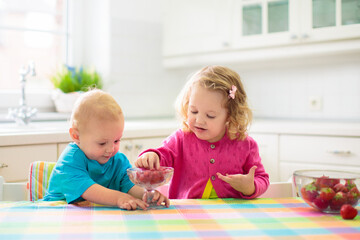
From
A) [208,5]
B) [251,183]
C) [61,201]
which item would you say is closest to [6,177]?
[61,201]

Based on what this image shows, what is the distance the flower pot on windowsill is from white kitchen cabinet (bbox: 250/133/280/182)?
3.87 feet

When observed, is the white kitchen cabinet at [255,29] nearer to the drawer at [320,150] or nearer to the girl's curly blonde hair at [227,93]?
the drawer at [320,150]

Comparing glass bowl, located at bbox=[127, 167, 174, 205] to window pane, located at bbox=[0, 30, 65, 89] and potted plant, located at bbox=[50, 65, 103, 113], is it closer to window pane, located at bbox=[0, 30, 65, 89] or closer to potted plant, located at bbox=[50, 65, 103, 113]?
potted plant, located at bbox=[50, 65, 103, 113]

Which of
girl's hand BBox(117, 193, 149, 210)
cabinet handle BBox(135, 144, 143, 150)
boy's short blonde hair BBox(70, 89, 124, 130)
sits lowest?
girl's hand BBox(117, 193, 149, 210)

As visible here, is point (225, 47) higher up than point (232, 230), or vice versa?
point (225, 47)

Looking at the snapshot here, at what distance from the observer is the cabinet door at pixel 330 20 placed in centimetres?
237

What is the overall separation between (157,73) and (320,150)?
4.79 ft

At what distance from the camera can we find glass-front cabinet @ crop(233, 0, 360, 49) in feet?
7.85

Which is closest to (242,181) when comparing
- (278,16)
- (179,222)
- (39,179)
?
(179,222)

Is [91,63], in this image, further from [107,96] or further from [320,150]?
[107,96]

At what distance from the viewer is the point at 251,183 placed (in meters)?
1.18


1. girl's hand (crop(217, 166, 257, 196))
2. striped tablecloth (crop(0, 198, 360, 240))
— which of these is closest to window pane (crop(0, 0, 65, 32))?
striped tablecloth (crop(0, 198, 360, 240))

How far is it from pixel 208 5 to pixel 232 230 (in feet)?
7.44

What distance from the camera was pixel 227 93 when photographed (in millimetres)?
1407
